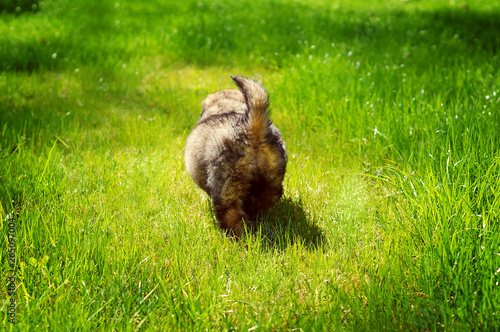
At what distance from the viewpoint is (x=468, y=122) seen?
134 inches

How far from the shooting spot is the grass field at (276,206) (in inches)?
84.0

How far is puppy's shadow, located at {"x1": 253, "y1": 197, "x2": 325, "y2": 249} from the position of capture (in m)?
2.83

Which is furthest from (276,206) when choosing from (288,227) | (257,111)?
(257,111)

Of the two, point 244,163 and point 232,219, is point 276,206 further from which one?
point 244,163

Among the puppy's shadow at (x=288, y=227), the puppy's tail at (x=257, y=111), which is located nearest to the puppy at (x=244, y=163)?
the puppy's tail at (x=257, y=111)

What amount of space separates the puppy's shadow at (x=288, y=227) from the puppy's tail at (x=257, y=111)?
603 millimetres

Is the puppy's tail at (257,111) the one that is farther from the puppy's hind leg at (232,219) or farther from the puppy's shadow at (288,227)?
the puppy's shadow at (288,227)

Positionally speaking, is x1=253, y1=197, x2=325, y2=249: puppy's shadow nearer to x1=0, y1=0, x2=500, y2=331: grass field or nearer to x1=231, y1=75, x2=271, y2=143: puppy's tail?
x1=0, y1=0, x2=500, y2=331: grass field

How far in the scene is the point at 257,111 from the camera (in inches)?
108

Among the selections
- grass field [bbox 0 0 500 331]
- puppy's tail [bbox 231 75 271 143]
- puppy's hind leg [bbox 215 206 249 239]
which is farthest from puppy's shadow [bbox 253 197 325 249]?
A: puppy's tail [bbox 231 75 271 143]

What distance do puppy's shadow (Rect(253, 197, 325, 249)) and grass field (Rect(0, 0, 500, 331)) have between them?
0.6 inches

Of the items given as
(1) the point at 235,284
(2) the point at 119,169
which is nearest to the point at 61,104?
(2) the point at 119,169

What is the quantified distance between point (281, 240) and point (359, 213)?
59 cm

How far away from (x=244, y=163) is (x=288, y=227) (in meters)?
0.52
